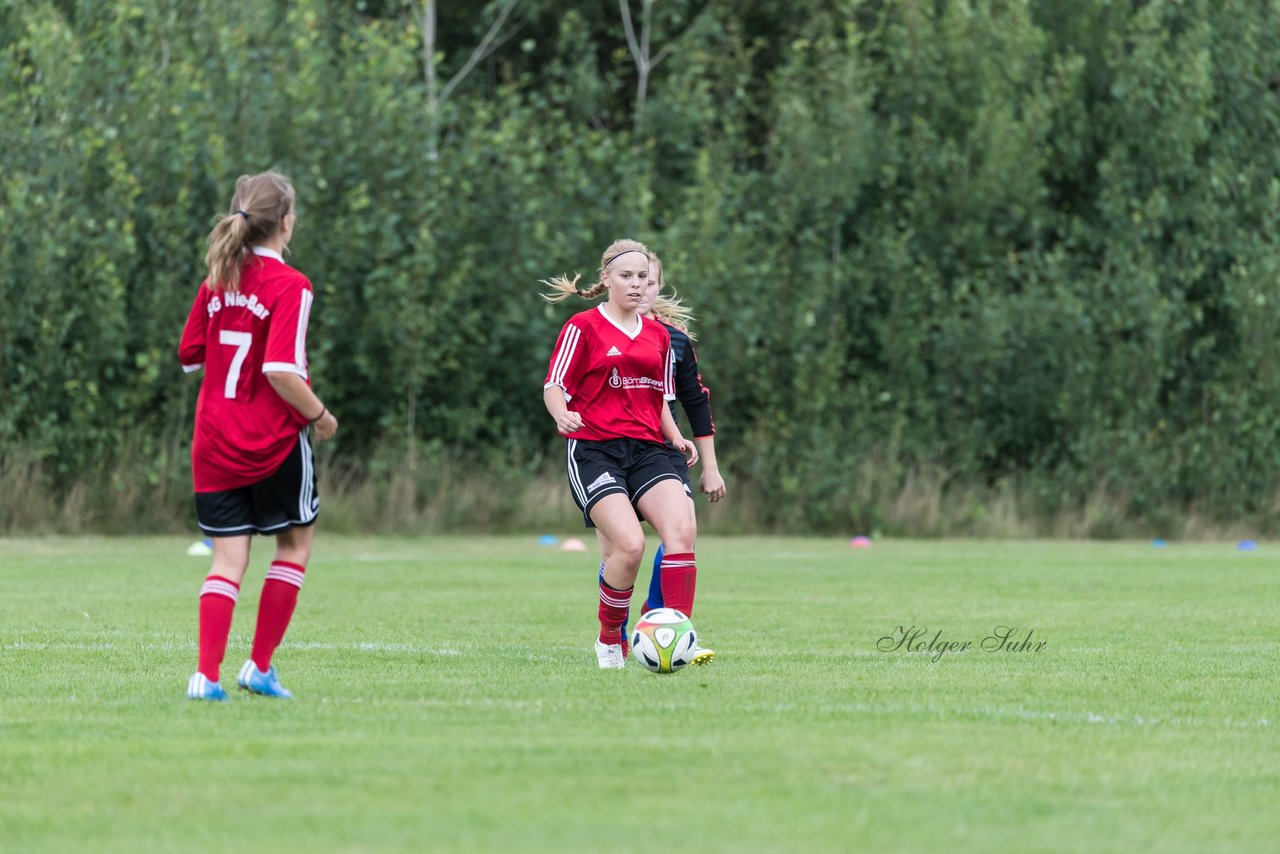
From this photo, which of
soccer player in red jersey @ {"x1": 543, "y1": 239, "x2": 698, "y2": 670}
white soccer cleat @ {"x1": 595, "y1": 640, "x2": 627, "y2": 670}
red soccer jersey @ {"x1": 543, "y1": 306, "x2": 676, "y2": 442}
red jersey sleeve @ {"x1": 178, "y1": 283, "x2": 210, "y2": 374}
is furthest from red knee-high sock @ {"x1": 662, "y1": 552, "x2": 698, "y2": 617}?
red jersey sleeve @ {"x1": 178, "y1": 283, "x2": 210, "y2": 374}

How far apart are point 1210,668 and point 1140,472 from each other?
16.2 m

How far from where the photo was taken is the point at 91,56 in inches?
805

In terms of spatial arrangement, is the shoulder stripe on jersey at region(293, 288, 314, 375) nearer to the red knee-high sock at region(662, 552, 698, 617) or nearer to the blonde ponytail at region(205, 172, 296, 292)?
the blonde ponytail at region(205, 172, 296, 292)

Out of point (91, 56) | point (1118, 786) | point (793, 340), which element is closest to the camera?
point (1118, 786)

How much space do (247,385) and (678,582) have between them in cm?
227

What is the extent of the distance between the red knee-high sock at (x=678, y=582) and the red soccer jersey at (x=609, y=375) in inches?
21.8

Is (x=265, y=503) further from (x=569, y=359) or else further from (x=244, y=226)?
(x=569, y=359)

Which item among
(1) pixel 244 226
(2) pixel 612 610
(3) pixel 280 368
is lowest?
(2) pixel 612 610

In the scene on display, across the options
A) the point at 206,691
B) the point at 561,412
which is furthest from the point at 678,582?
the point at 206,691

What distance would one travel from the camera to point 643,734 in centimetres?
552

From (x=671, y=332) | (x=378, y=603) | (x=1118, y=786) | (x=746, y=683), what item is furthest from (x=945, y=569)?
(x=1118, y=786)

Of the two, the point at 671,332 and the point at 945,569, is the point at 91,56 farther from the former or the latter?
the point at 671,332

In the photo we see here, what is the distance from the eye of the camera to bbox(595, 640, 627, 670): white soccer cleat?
25.4 ft

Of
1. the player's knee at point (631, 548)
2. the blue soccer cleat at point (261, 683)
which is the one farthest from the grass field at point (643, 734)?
the player's knee at point (631, 548)
